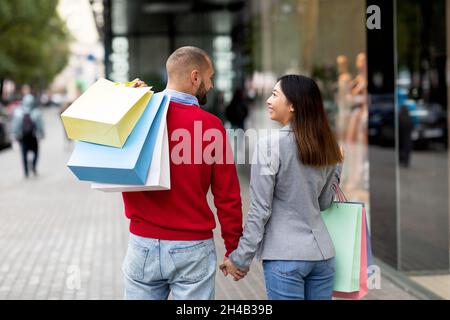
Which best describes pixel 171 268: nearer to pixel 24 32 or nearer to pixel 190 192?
pixel 190 192

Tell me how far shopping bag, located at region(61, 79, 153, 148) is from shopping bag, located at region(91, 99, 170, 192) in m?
0.10

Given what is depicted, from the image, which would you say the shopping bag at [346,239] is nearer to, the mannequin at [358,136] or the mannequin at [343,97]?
the mannequin at [358,136]

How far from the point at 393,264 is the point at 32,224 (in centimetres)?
550

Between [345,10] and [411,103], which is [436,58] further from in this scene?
[411,103]

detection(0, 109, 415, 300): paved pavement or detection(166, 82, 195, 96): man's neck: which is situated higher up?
detection(166, 82, 195, 96): man's neck

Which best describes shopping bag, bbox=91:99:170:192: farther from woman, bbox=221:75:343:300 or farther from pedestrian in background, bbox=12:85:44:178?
pedestrian in background, bbox=12:85:44:178

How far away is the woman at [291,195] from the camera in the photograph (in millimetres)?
3266

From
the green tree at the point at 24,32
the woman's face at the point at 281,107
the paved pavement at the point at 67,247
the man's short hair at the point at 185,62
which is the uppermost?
the green tree at the point at 24,32

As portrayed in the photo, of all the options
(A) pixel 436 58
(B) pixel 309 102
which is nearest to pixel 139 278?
(B) pixel 309 102

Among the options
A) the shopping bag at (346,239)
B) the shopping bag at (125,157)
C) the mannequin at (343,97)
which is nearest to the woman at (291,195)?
the shopping bag at (346,239)

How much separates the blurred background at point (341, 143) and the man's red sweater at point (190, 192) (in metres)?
1.43

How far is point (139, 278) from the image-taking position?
132 inches

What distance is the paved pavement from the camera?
6.75 metres

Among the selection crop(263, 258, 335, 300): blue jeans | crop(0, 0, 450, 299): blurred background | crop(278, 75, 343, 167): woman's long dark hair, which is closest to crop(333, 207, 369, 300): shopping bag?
crop(263, 258, 335, 300): blue jeans
